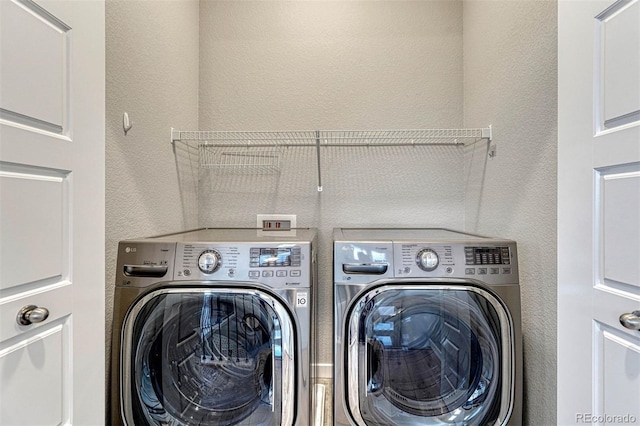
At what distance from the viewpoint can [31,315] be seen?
2.67ft

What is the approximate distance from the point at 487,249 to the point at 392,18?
5.30 feet

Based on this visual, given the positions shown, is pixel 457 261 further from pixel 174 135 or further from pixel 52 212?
pixel 174 135

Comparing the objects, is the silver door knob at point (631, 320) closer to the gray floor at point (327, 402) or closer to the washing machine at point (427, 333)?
the washing machine at point (427, 333)

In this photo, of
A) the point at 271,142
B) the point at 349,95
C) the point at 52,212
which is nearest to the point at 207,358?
the point at 52,212

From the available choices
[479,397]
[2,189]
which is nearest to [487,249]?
[479,397]

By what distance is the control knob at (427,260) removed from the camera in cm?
112

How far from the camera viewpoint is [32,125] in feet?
2.76

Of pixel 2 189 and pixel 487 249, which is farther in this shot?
pixel 487 249

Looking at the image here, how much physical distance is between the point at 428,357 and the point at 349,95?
1568 millimetres

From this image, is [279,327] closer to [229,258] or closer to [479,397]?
[229,258]

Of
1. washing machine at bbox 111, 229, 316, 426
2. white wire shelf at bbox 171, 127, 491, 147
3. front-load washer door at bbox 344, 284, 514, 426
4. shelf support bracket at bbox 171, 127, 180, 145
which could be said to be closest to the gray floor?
front-load washer door at bbox 344, 284, 514, 426

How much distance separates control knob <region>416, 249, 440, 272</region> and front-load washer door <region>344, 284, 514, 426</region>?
72mm

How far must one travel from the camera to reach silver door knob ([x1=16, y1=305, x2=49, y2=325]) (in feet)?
2.62

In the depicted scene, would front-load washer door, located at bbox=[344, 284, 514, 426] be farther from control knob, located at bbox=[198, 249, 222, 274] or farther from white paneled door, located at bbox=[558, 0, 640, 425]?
control knob, located at bbox=[198, 249, 222, 274]
